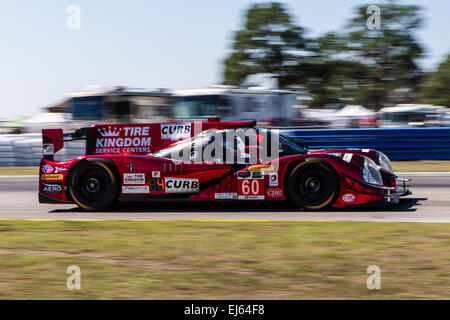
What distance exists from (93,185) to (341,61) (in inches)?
1884

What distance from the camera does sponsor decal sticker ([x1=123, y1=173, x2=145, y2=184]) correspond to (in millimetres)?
8242

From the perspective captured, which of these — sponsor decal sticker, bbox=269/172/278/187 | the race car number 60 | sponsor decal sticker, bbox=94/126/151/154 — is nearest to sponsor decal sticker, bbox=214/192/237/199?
the race car number 60

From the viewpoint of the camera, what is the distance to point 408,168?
47.2 ft

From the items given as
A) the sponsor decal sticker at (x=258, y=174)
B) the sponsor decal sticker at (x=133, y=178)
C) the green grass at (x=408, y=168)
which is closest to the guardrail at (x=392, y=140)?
the green grass at (x=408, y=168)

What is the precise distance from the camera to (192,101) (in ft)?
68.6

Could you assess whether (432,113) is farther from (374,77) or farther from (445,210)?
(445,210)

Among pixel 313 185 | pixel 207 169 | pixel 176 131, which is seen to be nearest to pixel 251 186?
pixel 207 169

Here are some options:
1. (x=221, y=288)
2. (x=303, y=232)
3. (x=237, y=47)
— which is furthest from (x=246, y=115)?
(x=237, y=47)

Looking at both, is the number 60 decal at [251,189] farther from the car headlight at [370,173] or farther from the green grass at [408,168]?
the green grass at [408,168]

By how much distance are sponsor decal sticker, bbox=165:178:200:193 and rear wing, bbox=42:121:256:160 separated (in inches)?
24.3

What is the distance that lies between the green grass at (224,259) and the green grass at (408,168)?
7.59 m

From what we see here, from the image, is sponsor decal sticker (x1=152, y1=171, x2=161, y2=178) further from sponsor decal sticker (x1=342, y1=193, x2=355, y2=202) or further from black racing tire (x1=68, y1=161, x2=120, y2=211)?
sponsor decal sticker (x1=342, y1=193, x2=355, y2=202)

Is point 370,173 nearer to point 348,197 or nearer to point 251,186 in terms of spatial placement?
point 348,197

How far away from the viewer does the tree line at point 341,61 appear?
160 ft
